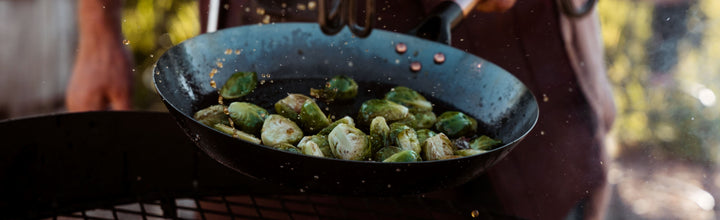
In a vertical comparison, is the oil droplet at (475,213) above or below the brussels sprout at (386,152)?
below

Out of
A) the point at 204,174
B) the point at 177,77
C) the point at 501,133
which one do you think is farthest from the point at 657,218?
the point at 177,77

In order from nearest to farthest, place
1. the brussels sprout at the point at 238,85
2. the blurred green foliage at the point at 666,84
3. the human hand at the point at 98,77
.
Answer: the brussels sprout at the point at 238,85
the human hand at the point at 98,77
the blurred green foliage at the point at 666,84

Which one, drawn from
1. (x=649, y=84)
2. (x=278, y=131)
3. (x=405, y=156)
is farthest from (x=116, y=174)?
(x=649, y=84)

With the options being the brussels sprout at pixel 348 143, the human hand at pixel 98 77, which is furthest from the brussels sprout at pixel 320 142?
the human hand at pixel 98 77

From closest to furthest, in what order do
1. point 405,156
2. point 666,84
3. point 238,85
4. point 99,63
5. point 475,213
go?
1. point 405,156
2. point 238,85
3. point 475,213
4. point 99,63
5. point 666,84

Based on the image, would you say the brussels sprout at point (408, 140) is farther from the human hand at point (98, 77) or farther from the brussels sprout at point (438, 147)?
the human hand at point (98, 77)

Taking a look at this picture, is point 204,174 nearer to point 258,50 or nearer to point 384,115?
point 258,50

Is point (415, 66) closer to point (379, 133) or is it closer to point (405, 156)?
point (379, 133)
